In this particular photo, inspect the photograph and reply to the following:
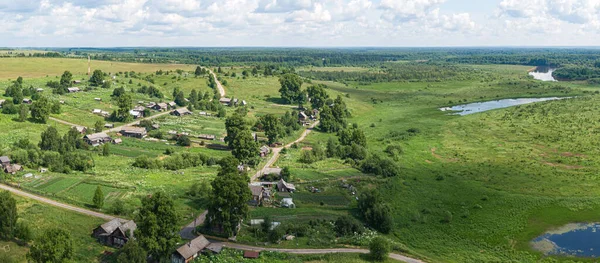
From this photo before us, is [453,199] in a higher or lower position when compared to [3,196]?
lower

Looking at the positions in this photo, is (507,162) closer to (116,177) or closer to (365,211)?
(365,211)

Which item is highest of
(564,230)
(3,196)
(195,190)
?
(3,196)

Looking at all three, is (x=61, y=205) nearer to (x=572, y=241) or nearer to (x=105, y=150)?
(x=105, y=150)

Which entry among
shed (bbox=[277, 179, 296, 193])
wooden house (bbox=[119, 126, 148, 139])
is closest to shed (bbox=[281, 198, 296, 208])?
shed (bbox=[277, 179, 296, 193])

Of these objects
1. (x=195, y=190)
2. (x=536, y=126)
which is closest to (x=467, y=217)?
(x=195, y=190)

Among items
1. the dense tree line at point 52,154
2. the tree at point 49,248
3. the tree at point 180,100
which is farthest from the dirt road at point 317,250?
the tree at point 180,100

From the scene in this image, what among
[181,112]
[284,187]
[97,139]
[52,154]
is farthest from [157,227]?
[181,112]
